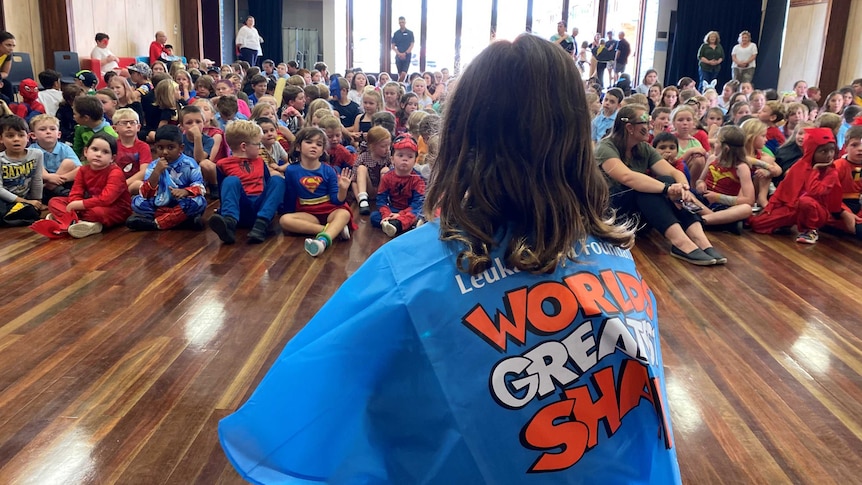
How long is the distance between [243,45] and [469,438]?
13.3m

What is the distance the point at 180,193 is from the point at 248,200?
0.42 metres

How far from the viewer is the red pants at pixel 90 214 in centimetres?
423

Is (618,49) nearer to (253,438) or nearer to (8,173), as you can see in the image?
(8,173)

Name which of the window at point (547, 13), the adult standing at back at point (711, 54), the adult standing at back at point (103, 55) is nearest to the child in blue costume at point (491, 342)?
the adult standing at back at point (103, 55)

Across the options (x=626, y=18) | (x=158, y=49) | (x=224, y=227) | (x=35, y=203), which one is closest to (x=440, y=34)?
(x=626, y=18)

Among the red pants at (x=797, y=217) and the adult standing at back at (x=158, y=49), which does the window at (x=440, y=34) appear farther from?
the red pants at (x=797, y=217)

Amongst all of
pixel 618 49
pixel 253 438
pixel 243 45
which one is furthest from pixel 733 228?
pixel 243 45

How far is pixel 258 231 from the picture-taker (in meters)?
4.18

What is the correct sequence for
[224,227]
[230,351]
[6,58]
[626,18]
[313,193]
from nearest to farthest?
[230,351]
[224,227]
[313,193]
[6,58]
[626,18]

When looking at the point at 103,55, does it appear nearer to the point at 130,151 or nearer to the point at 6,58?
the point at 6,58

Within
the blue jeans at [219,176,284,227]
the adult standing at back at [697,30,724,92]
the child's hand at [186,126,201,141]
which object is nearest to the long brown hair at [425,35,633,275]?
the blue jeans at [219,176,284,227]

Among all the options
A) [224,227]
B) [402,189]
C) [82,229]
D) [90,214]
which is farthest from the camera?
[402,189]

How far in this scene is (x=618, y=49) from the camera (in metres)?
12.4

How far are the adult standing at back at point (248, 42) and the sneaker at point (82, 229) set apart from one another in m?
9.67
